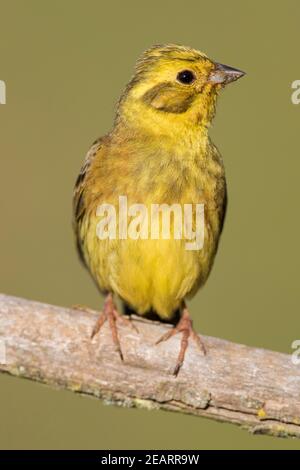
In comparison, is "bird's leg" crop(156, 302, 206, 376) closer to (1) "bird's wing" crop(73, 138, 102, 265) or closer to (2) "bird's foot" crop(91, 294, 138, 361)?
(2) "bird's foot" crop(91, 294, 138, 361)

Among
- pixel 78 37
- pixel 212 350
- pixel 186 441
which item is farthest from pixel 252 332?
pixel 78 37

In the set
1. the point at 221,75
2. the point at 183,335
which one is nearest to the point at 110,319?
the point at 183,335

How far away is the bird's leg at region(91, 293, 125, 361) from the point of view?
5.18m

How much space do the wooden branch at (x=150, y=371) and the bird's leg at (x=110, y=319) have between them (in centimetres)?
3

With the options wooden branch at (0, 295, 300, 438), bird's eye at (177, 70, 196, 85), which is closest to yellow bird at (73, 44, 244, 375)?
bird's eye at (177, 70, 196, 85)

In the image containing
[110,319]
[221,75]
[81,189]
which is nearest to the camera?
[110,319]

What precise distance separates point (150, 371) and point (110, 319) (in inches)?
14.8

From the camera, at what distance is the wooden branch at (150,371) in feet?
16.3

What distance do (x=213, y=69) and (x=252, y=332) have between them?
2617 millimetres

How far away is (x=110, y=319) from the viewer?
17.5 ft

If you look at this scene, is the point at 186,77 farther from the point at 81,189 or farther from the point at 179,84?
the point at 81,189

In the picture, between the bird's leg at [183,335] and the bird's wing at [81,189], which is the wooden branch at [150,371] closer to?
the bird's leg at [183,335]

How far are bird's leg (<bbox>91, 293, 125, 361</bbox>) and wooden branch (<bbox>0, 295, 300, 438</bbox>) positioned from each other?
28 millimetres

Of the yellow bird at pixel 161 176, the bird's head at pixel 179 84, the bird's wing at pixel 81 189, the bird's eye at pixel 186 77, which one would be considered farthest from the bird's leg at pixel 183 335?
the bird's eye at pixel 186 77
